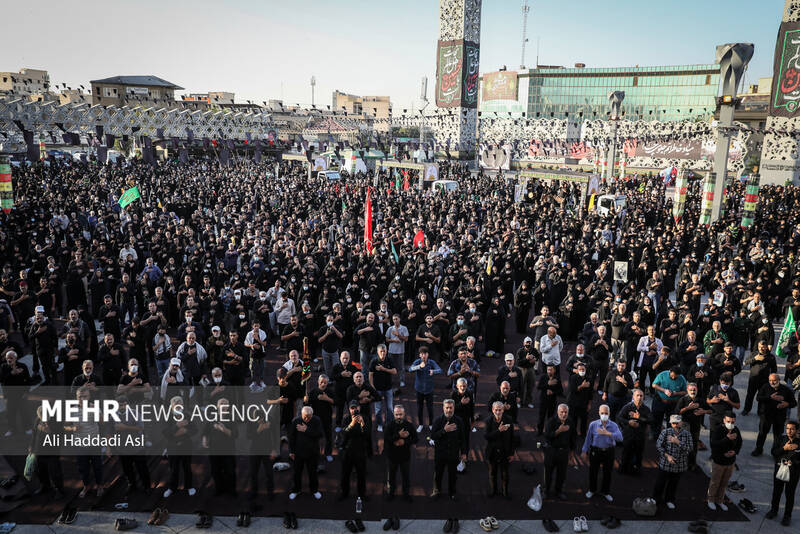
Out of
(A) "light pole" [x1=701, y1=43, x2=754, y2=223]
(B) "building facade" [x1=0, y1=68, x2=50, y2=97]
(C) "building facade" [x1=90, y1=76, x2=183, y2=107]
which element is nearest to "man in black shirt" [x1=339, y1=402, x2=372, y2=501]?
(A) "light pole" [x1=701, y1=43, x2=754, y2=223]

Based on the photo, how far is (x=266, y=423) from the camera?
6.76 meters

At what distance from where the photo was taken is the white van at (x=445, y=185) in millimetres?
31391

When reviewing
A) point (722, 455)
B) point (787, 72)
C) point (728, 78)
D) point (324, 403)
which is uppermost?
point (787, 72)

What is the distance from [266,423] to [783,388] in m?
7.27

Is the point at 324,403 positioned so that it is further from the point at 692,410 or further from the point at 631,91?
the point at 631,91

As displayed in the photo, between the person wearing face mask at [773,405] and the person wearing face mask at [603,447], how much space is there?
2551 mm

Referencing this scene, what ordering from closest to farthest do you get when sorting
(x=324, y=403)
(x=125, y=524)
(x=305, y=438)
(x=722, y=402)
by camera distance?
(x=125, y=524)
(x=305, y=438)
(x=722, y=402)
(x=324, y=403)

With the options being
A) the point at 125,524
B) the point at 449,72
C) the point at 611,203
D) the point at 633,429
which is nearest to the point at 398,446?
the point at 633,429

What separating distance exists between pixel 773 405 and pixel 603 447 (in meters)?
2.96

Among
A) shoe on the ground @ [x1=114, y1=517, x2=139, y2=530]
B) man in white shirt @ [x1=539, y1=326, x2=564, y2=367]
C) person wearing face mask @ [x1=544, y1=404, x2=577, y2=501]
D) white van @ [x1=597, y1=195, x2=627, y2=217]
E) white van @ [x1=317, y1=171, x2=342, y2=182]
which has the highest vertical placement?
white van @ [x1=317, y1=171, x2=342, y2=182]

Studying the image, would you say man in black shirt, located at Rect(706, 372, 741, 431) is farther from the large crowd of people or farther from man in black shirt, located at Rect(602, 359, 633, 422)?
man in black shirt, located at Rect(602, 359, 633, 422)

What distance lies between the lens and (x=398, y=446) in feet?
21.7

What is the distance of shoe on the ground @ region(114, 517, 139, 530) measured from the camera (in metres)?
6.16

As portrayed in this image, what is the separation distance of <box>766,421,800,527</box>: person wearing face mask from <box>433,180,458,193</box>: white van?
2589cm
